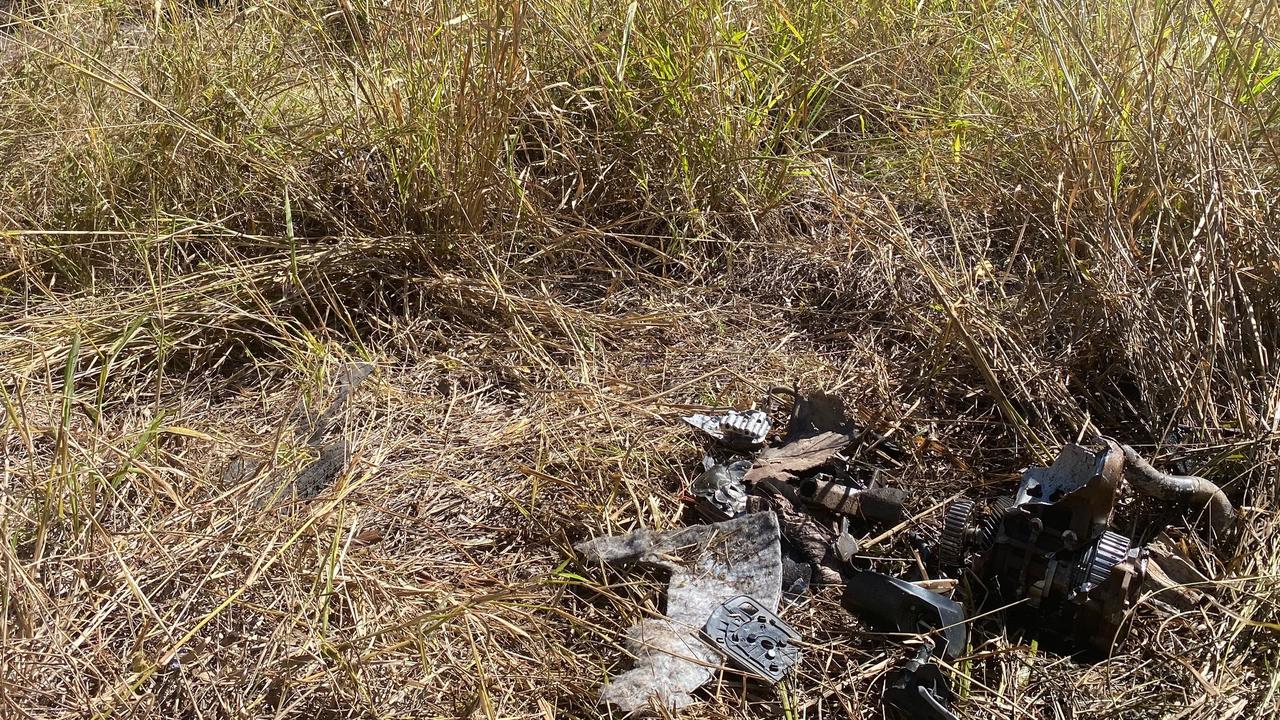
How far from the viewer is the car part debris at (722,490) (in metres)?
1.84

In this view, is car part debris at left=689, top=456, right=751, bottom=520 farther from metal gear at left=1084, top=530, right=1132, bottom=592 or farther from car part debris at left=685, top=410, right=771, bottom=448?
metal gear at left=1084, top=530, right=1132, bottom=592

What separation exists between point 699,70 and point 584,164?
1.30ft

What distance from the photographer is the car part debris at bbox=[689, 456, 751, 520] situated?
1838 millimetres

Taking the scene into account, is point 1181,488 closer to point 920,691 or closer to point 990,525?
point 990,525

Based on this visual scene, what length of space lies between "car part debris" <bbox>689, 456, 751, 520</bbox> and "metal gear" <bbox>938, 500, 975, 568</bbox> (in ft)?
1.24

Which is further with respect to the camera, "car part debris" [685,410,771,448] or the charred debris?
"car part debris" [685,410,771,448]

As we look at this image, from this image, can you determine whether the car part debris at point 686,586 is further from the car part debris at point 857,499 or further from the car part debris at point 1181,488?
the car part debris at point 1181,488

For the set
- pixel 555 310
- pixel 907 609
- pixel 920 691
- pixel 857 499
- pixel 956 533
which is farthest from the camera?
pixel 555 310

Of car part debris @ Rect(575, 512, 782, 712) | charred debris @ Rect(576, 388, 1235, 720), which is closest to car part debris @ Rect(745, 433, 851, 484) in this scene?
charred debris @ Rect(576, 388, 1235, 720)

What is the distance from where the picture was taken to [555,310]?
7.62 ft

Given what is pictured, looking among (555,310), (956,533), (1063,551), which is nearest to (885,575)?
(956,533)

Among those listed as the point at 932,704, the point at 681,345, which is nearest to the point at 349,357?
the point at 681,345

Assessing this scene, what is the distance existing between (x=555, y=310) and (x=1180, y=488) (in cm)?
138

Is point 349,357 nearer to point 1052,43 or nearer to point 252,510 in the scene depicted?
point 252,510
